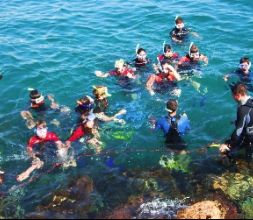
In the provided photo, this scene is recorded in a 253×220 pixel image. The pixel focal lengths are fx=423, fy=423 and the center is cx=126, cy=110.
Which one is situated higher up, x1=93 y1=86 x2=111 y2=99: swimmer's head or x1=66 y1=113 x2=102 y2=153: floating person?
x1=93 y1=86 x2=111 y2=99: swimmer's head

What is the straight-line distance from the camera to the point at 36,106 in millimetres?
13383

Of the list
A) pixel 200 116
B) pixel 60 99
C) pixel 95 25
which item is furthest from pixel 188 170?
pixel 95 25

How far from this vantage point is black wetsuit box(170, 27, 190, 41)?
18.0 m

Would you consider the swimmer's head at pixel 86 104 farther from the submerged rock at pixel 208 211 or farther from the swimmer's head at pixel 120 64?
the submerged rock at pixel 208 211

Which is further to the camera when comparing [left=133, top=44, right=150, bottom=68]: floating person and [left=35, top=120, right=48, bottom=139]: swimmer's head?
[left=133, top=44, right=150, bottom=68]: floating person

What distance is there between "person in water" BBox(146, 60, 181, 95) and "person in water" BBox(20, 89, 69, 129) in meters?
3.02

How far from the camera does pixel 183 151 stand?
1180 centimetres

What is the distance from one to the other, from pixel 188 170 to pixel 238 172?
126 centimetres

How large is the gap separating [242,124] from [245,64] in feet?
15.6

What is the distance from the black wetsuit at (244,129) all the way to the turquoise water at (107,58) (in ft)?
6.08

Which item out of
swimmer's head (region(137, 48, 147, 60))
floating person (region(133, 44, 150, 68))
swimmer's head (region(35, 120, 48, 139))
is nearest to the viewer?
swimmer's head (region(35, 120, 48, 139))

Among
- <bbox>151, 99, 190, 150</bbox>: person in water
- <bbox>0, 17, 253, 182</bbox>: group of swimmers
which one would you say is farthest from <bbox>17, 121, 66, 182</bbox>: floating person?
<bbox>151, 99, 190, 150</bbox>: person in water

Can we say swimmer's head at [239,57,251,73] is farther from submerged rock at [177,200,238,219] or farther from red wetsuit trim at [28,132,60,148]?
red wetsuit trim at [28,132,60,148]

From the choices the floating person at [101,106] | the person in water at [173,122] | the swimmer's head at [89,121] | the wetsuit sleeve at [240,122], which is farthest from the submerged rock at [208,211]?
the floating person at [101,106]
